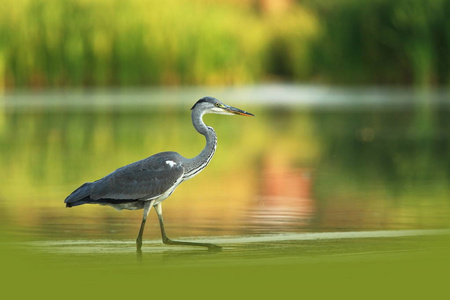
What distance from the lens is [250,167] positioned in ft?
39.5

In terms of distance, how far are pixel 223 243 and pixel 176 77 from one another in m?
24.7

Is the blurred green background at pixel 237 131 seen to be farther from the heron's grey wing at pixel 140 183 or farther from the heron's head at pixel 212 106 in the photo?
the heron's head at pixel 212 106

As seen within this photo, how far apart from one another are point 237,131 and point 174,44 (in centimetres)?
1254

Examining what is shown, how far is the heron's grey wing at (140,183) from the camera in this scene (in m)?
6.40

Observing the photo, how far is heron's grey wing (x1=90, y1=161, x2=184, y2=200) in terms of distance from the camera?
6402mm

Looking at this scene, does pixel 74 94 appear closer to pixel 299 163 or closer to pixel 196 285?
pixel 299 163

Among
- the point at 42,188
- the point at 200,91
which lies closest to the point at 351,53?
the point at 200,91

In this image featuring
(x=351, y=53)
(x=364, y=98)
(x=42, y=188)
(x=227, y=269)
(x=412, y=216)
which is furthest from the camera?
(x=351, y=53)

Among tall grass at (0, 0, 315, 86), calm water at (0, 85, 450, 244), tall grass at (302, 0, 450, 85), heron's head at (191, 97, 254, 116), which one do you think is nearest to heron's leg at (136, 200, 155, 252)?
calm water at (0, 85, 450, 244)

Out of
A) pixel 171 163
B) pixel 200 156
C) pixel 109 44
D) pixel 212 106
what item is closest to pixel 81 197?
pixel 171 163

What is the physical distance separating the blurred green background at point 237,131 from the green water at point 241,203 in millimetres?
27

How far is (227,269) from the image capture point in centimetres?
586

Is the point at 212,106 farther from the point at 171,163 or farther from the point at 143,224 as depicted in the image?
the point at 143,224

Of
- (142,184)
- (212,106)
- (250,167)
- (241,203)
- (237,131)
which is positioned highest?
(237,131)
